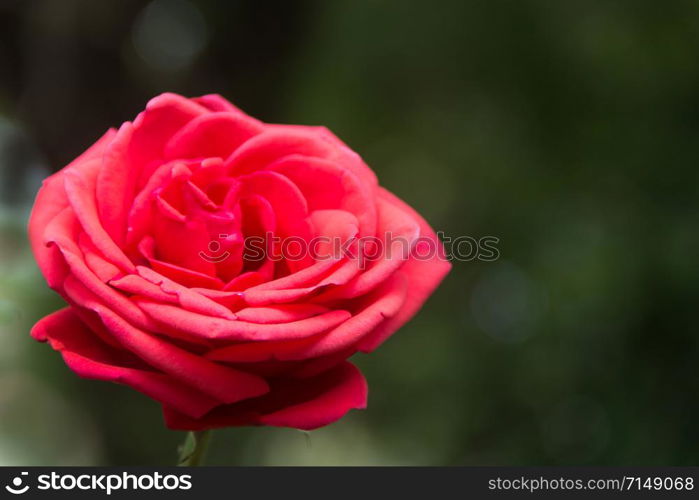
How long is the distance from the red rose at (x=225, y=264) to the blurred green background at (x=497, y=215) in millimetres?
461

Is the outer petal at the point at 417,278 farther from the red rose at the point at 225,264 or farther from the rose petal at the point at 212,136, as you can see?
the rose petal at the point at 212,136

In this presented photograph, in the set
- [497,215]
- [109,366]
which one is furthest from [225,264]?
[497,215]

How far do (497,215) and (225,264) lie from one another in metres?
0.78

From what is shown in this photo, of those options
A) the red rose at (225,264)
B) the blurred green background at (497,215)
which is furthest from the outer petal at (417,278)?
the blurred green background at (497,215)

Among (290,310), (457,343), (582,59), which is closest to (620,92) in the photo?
(582,59)

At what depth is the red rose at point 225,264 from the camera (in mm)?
431

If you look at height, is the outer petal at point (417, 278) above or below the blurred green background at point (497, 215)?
above

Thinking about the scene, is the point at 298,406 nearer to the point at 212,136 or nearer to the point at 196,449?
the point at 196,449

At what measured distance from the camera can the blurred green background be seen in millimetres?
1032

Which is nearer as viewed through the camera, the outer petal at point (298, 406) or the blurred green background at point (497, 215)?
the outer petal at point (298, 406)

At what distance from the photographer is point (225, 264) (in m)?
0.48

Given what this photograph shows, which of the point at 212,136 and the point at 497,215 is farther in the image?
the point at 497,215

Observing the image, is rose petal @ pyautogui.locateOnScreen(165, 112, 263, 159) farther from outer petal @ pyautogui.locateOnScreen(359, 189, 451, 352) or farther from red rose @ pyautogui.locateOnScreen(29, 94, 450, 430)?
outer petal @ pyautogui.locateOnScreen(359, 189, 451, 352)

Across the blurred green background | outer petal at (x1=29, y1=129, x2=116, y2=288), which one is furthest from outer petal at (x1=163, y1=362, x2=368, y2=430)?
the blurred green background
